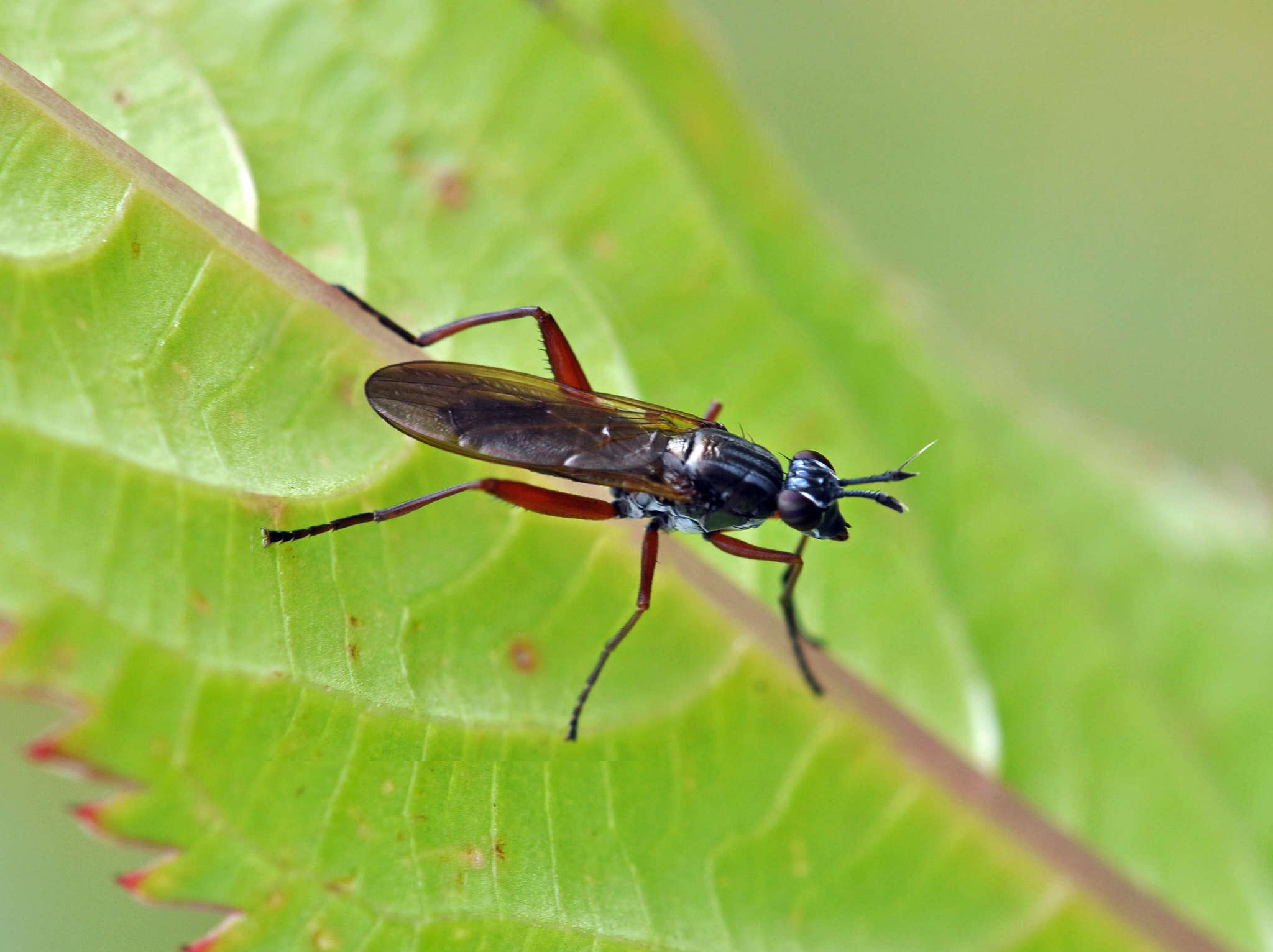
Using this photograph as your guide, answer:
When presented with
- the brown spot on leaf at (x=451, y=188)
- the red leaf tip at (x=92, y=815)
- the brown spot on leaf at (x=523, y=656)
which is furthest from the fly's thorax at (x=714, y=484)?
the red leaf tip at (x=92, y=815)

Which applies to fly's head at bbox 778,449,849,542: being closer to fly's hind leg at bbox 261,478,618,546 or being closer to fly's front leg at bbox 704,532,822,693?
fly's front leg at bbox 704,532,822,693

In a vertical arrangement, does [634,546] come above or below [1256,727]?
below

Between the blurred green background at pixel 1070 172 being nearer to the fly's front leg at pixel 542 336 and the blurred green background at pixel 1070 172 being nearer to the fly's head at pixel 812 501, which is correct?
the fly's head at pixel 812 501

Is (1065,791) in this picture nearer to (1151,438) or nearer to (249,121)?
(249,121)

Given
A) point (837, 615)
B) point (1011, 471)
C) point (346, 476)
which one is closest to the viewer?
point (346, 476)

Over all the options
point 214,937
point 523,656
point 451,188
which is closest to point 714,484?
point 523,656

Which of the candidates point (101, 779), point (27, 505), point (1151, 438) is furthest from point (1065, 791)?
point (1151, 438)

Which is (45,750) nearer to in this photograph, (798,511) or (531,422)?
(531,422)

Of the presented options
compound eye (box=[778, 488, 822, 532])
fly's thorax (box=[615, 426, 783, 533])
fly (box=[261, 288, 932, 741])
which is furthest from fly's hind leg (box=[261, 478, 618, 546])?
compound eye (box=[778, 488, 822, 532])
